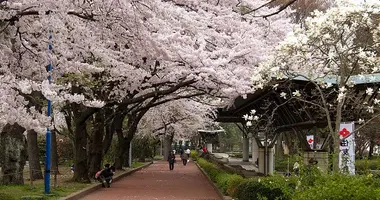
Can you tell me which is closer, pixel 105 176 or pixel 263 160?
pixel 105 176

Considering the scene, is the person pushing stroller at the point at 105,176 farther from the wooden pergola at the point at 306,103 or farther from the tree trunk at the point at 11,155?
the wooden pergola at the point at 306,103

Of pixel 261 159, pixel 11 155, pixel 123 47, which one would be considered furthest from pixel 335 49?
pixel 261 159

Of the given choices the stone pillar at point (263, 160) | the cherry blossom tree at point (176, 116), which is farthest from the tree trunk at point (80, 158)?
the stone pillar at point (263, 160)

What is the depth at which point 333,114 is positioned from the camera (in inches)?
770

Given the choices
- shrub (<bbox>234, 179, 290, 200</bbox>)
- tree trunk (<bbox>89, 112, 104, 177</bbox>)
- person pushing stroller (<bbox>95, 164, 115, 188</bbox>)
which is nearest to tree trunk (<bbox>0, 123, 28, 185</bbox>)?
person pushing stroller (<bbox>95, 164, 115, 188</bbox>)

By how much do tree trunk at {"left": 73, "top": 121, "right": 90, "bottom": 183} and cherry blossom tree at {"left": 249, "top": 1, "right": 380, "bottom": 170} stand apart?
10.1 m

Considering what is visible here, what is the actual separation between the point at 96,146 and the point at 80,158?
2.66m

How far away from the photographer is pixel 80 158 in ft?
74.9

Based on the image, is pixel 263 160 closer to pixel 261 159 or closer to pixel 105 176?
pixel 261 159

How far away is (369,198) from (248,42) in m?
11.7

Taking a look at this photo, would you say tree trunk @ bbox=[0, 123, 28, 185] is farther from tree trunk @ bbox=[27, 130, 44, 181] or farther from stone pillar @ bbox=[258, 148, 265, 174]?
stone pillar @ bbox=[258, 148, 265, 174]

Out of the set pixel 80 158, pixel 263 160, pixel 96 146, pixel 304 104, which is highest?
pixel 304 104

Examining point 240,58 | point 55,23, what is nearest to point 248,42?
point 240,58

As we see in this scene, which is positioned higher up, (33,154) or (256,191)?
(33,154)
